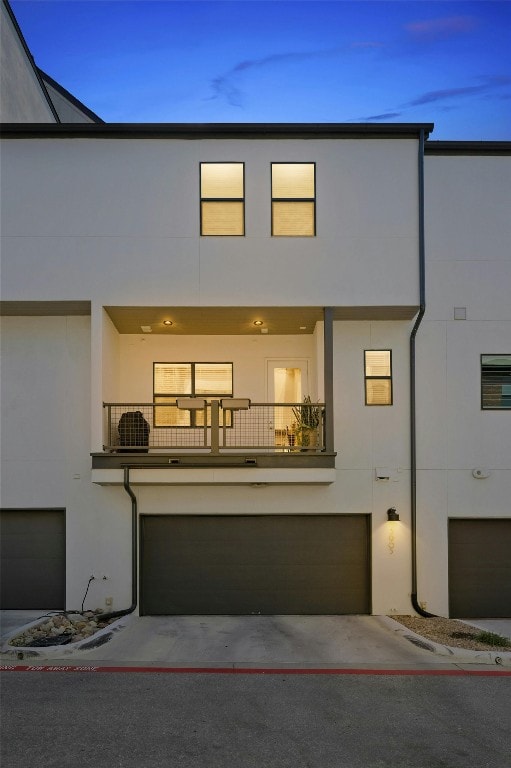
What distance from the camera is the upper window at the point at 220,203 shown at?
1059 centimetres

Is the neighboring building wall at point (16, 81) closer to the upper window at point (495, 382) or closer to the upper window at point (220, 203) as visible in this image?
the upper window at point (220, 203)

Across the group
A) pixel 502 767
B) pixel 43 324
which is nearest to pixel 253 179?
pixel 43 324

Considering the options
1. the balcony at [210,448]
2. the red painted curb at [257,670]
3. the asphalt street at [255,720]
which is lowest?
the red painted curb at [257,670]

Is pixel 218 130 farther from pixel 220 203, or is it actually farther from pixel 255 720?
pixel 255 720

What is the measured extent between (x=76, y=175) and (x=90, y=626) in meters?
8.10

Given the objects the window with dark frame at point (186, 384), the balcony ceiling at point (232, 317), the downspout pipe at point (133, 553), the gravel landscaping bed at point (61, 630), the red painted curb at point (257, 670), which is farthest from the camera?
the window with dark frame at point (186, 384)

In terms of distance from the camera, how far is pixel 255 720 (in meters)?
6.29

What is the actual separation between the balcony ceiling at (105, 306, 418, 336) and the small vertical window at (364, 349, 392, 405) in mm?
724

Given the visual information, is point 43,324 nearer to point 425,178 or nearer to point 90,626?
point 90,626

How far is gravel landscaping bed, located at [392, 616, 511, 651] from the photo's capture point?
8.66 meters

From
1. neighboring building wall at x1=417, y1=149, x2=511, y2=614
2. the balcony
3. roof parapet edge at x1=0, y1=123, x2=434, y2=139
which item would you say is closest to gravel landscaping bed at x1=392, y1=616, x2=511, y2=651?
neighboring building wall at x1=417, y1=149, x2=511, y2=614

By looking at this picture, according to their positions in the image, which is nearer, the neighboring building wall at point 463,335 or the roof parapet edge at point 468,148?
the neighboring building wall at point 463,335

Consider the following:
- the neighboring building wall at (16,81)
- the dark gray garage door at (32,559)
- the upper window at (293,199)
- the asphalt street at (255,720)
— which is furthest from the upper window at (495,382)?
the neighboring building wall at (16,81)

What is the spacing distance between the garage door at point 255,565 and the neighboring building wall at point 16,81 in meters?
9.82
